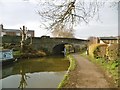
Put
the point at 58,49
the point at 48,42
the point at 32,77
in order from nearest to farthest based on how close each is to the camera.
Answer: the point at 32,77 < the point at 48,42 < the point at 58,49

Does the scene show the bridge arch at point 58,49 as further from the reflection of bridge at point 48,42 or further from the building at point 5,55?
the building at point 5,55

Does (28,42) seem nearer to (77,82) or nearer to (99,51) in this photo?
(99,51)

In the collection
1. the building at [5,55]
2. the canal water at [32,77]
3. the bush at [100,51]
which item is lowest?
the canal water at [32,77]

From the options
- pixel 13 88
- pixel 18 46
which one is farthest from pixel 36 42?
pixel 13 88

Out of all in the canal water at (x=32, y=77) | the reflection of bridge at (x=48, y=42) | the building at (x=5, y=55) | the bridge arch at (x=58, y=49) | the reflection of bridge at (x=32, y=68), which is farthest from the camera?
the bridge arch at (x=58, y=49)

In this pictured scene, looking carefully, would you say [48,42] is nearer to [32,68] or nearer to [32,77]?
[32,68]

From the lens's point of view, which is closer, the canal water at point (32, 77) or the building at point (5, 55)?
the canal water at point (32, 77)

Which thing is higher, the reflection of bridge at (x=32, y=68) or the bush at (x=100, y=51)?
→ the bush at (x=100, y=51)

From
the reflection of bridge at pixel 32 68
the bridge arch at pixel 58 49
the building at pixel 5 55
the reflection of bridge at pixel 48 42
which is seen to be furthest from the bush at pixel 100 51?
the bridge arch at pixel 58 49

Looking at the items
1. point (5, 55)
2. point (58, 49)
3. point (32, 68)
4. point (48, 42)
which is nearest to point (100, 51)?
point (32, 68)

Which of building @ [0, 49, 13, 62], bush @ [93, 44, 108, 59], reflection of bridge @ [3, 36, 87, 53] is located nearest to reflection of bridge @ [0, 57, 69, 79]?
building @ [0, 49, 13, 62]

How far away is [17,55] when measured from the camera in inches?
1303

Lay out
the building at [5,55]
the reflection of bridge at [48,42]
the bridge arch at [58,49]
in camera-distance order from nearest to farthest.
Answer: the building at [5,55] < the reflection of bridge at [48,42] < the bridge arch at [58,49]

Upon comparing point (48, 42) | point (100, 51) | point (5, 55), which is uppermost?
point (48, 42)
